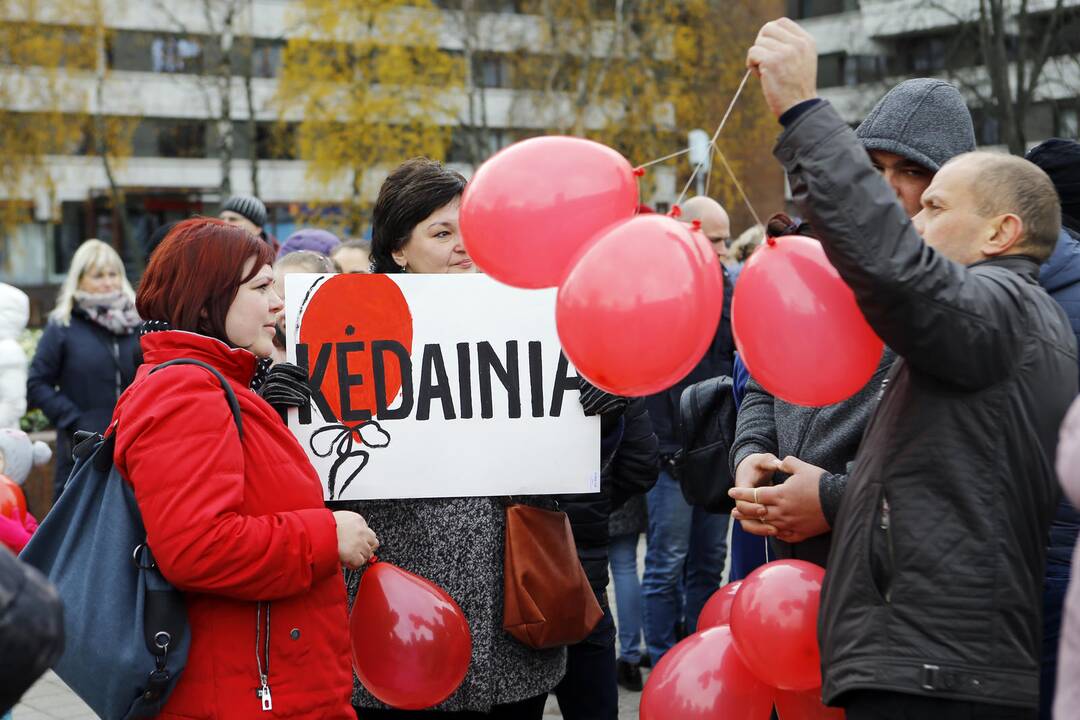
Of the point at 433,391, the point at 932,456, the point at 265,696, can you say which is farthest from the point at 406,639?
the point at 932,456

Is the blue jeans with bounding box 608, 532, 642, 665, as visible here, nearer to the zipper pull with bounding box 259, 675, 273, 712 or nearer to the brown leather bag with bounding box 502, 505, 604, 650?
the brown leather bag with bounding box 502, 505, 604, 650

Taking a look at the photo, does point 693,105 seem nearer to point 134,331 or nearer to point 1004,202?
point 134,331

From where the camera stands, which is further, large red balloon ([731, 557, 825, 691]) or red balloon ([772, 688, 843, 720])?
red balloon ([772, 688, 843, 720])

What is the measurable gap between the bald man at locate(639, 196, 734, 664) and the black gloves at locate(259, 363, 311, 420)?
325 centimetres

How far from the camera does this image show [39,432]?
10.6m

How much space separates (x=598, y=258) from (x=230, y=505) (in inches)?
38.7

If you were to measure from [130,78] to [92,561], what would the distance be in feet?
134

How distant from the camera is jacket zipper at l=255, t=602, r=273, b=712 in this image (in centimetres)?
278

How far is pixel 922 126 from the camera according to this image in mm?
3322

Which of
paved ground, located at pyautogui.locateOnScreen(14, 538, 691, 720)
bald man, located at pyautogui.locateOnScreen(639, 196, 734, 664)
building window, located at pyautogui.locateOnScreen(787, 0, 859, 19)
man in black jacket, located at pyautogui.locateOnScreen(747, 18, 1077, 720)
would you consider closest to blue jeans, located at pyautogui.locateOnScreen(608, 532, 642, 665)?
bald man, located at pyautogui.locateOnScreen(639, 196, 734, 664)

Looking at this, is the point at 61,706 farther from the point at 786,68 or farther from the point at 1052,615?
the point at 786,68

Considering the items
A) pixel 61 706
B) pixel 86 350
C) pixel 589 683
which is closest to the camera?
pixel 589 683

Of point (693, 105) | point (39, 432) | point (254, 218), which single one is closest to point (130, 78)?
point (693, 105)

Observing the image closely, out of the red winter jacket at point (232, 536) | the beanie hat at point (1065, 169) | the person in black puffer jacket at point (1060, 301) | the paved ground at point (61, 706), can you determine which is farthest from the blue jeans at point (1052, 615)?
the paved ground at point (61, 706)
